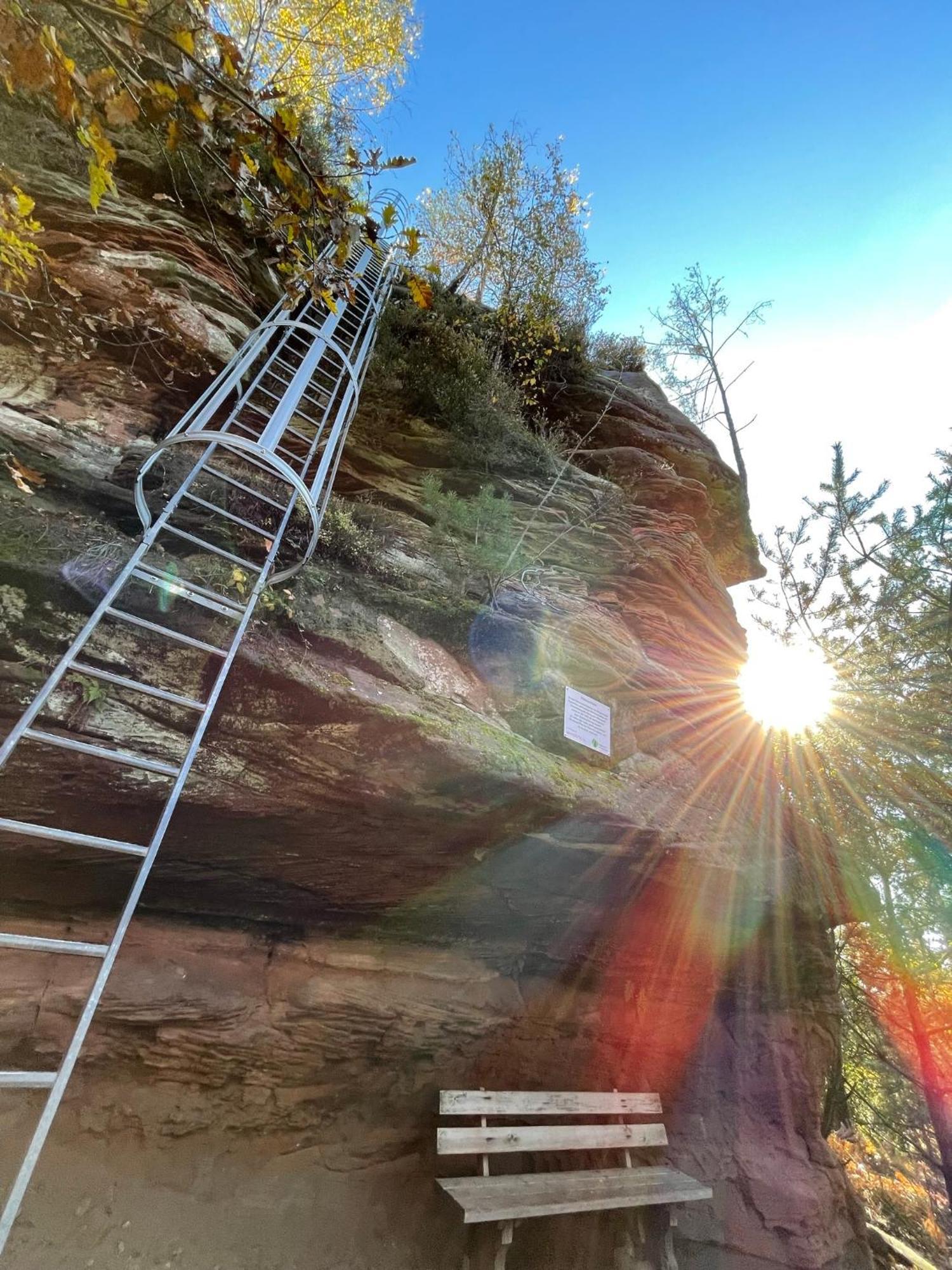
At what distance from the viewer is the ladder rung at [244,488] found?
3879 millimetres

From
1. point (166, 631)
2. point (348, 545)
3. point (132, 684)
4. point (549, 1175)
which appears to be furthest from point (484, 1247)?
point (348, 545)

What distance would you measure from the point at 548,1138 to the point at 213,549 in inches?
206

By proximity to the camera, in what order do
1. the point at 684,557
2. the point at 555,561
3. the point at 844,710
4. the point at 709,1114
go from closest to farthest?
the point at 709,1114
the point at 555,561
the point at 684,557
the point at 844,710

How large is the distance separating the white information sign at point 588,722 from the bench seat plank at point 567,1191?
3.18 metres

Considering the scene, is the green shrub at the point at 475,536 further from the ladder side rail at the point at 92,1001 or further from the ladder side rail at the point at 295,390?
the ladder side rail at the point at 92,1001

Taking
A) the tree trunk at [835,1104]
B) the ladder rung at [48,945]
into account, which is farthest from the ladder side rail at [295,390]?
the tree trunk at [835,1104]

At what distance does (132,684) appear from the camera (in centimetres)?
287

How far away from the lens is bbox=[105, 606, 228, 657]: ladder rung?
297 cm

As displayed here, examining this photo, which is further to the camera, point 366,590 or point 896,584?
point 896,584

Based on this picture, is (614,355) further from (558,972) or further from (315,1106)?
(315,1106)

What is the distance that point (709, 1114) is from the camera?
19.5 feet

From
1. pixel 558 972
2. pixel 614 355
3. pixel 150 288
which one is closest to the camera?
pixel 150 288

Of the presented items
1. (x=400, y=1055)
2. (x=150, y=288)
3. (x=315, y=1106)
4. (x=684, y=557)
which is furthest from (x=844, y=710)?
(x=150, y=288)

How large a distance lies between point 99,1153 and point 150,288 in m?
6.24
